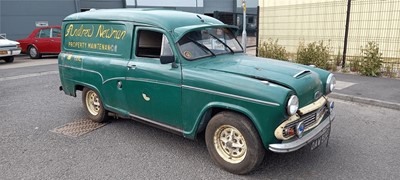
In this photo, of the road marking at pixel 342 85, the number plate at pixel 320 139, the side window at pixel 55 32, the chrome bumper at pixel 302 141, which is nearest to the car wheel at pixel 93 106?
the chrome bumper at pixel 302 141

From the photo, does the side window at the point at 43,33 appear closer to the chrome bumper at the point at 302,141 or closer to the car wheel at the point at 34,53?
the car wheel at the point at 34,53

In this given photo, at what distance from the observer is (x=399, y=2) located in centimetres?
936

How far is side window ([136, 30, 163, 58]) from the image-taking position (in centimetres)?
425

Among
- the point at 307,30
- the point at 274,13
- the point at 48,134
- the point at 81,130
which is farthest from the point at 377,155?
the point at 274,13

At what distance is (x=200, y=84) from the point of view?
3621 millimetres

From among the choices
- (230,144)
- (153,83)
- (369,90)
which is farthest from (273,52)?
(230,144)

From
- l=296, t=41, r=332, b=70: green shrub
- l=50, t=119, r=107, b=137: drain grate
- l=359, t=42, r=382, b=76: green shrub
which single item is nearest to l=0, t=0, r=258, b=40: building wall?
l=50, t=119, r=107, b=137: drain grate

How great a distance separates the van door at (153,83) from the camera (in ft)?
12.9

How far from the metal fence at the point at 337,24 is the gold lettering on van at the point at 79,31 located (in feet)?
25.4

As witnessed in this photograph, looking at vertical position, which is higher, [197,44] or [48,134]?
[197,44]

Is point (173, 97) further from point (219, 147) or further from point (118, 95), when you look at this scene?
point (118, 95)

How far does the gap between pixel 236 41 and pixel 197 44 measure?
0.97 metres

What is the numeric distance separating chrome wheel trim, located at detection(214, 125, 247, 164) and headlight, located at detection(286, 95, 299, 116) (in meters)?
0.61

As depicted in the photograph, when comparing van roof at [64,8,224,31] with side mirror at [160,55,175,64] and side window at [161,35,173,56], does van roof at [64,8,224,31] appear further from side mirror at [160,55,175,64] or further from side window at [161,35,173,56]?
side mirror at [160,55,175,64]
